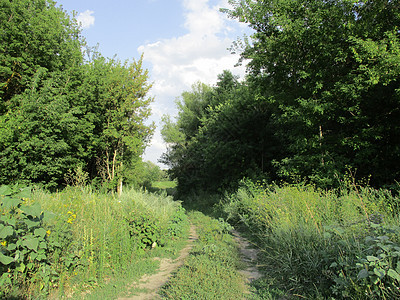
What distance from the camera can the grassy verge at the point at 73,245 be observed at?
327cm

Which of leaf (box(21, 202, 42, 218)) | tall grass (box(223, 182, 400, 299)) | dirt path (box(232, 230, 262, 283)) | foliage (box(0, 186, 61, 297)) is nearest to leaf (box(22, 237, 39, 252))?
foliage (box(0, 186, 61, 297))

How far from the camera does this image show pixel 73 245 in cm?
429

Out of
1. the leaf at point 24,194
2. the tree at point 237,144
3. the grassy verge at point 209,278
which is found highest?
the tree at point 237,144

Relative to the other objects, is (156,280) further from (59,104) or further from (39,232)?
(59,104)

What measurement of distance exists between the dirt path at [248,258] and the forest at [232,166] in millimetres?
189

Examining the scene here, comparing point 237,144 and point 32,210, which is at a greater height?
point 237,144

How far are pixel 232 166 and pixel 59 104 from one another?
11.8 meters

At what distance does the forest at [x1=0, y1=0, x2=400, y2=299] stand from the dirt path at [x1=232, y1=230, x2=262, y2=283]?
0.19m

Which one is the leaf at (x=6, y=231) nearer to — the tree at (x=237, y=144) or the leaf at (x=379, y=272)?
the leaf at (x=379, y=272)

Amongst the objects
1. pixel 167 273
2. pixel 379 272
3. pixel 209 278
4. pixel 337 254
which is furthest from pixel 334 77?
pixel 167 273

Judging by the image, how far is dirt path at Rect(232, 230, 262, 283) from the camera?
4.57 meters

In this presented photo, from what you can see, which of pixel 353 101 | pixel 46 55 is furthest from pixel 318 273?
pixel 46 55

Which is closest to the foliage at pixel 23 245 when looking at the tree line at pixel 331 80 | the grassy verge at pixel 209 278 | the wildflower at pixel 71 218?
the wildflower at pixel 71 218

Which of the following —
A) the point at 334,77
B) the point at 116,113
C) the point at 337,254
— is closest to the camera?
the point at 337,254
